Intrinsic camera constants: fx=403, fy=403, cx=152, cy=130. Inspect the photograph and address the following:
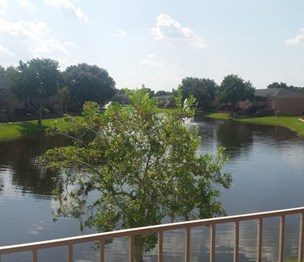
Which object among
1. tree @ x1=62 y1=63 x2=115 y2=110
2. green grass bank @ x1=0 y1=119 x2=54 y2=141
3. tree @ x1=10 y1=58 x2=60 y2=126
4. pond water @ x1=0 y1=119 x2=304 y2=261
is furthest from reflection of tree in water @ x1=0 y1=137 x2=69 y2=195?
tree @ x1=62 y1=63 x2=115 y2=110

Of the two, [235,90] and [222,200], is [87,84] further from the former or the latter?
[222,200]

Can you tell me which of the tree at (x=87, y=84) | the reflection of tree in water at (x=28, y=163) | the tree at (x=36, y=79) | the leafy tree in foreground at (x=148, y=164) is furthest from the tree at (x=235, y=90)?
the leafy tree in foreground at (x=148, y=164)

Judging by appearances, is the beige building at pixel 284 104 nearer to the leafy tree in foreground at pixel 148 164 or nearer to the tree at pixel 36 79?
the tree at pixel 36 79

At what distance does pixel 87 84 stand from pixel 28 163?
5479cm

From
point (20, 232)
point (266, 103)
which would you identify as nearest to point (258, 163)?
point (20, 232)

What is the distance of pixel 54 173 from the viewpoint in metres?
24.6

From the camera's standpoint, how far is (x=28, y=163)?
29.4 m

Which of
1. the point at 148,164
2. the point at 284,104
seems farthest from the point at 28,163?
the point at 284,104

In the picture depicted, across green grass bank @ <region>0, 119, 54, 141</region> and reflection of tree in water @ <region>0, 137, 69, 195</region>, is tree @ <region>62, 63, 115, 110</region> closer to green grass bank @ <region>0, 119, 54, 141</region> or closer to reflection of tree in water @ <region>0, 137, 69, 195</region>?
green grass bank @ <region>0, 119, 54, 141</region>

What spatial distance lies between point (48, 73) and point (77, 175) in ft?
164

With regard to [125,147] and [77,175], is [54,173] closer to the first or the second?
[77,175]

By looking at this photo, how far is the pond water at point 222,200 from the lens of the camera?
1248cm

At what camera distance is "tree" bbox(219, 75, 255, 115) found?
9038 cm

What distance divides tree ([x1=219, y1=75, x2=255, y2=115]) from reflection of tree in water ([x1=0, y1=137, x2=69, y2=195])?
54.2m
